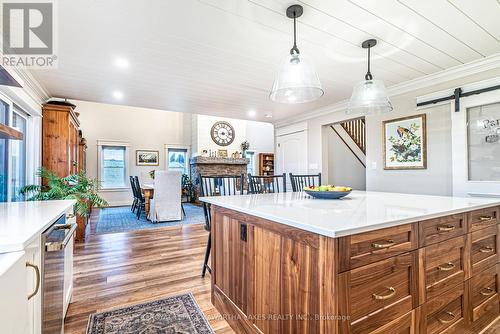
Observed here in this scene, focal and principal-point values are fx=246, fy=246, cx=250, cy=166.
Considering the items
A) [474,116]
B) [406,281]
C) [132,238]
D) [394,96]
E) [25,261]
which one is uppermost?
[394,96]

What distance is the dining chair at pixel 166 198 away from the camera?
5.16m

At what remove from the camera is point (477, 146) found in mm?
2723

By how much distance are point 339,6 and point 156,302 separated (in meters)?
2.69

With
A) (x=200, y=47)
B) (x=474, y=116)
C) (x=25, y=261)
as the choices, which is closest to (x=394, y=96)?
(x=474, y=116)

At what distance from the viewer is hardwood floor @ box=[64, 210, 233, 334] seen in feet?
6.55

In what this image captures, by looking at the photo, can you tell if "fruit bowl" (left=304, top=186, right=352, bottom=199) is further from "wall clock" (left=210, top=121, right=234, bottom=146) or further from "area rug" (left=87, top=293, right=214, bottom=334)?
"wall clock" (left=210, top=121, right=234, bottom=146)

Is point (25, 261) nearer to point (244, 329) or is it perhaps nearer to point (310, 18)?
point (244, 329)

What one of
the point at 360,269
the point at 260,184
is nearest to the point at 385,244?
the point at 360,269

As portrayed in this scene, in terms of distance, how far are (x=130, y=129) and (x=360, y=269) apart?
8282mm

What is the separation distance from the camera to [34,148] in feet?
10.8

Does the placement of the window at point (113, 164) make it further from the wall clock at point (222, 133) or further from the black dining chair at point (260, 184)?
the black dining chair at point (260, 184)

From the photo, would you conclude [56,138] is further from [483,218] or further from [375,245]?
[483,218]

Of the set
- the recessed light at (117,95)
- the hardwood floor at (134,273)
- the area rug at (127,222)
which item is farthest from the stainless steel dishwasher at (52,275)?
the area rug at (127,222)

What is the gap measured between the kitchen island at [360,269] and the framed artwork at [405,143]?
1.53 metres
